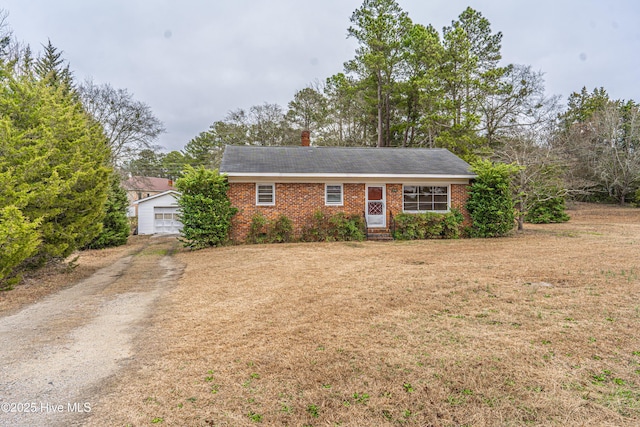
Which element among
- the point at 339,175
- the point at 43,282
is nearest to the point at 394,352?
the point at 43,282

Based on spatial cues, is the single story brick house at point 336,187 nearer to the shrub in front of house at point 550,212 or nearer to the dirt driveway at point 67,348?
the dirt driveway at point 67,348

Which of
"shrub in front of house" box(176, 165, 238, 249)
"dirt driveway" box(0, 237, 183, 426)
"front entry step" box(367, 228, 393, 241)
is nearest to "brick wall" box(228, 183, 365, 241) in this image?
"shrub in front of house" box(176, 165, 238, 249)

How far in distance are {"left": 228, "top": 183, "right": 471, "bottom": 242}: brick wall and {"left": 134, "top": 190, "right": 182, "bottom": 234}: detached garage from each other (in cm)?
1252

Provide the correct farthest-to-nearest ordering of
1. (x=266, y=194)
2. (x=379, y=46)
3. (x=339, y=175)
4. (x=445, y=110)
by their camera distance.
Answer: (x=379, y=46) < (x=445, y=110) < (x=266, y=194) < (x=339, y=175)

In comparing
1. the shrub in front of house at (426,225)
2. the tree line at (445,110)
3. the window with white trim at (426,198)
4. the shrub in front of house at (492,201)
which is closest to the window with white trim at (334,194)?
the shrub in front of house at (426,225)

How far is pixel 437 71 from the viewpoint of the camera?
23734 mm

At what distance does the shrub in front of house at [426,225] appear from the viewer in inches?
520

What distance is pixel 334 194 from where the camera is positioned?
44.9ft

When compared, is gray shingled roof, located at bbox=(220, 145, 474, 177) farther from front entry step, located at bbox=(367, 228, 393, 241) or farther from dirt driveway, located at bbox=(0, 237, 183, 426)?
dirt driveway, located at bbox=(0, 237, 183, 426)

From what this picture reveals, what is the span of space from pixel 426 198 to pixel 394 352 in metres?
11.8

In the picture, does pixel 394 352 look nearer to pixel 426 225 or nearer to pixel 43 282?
pixel 43 282

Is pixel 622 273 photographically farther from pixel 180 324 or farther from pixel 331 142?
pixel 331 142

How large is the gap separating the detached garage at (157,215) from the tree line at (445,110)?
3138 millimetres

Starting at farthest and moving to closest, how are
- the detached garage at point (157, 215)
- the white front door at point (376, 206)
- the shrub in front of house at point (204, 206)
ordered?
the detached garage at point (157, 215)
the white front door at point (376, 206)
the shrub in front of house at point (204, 206)
